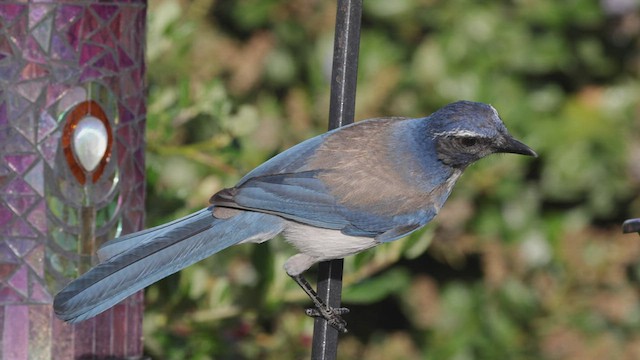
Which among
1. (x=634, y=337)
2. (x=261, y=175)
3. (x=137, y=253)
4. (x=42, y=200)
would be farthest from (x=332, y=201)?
(x=634, y=337)

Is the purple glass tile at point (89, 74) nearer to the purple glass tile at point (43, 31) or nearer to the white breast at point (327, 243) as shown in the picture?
the purple glass tile at point (43, 31)

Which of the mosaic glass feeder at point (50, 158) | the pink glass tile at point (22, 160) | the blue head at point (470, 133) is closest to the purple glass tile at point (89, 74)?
the mosaic glass feeder at point (50, 158)

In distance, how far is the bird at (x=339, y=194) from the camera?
2893 mm

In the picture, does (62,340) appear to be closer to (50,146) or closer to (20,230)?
(20,230)

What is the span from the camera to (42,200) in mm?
3014

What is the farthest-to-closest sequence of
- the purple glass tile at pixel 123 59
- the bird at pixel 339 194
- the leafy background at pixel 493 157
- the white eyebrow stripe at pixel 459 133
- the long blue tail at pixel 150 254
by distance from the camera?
the leafy background at pixel 493 157 < the purple glass tile at pixel 123 59 < the white eyebrow stripe at pixel 459 133 < the bird at pixel 339 194 < the long blue tail at pixel 150 254

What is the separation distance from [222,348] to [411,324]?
130cm

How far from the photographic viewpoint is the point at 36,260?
302cm

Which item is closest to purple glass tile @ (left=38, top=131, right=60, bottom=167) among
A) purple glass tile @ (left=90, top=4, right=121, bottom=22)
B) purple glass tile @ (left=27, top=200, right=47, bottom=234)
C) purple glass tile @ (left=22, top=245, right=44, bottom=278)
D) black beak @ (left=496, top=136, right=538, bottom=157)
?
purple glass tile @ (left=27, top=200, right=47, bottom=234)

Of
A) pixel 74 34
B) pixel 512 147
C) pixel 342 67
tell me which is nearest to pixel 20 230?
pixel 74 34

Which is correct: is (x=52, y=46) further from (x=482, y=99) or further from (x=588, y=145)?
(x=588, y=145)

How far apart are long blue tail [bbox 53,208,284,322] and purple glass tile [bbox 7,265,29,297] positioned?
30 cm

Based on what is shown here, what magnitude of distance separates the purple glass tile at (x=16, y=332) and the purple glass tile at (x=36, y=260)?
9cm

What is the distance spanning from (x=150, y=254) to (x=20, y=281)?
406mm
